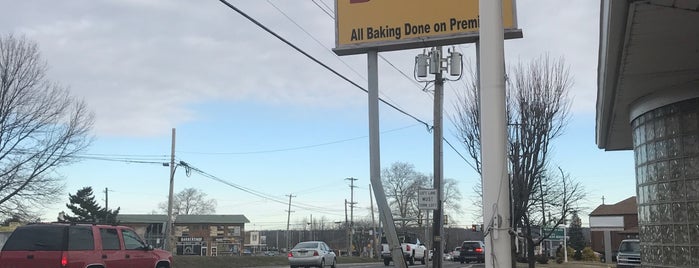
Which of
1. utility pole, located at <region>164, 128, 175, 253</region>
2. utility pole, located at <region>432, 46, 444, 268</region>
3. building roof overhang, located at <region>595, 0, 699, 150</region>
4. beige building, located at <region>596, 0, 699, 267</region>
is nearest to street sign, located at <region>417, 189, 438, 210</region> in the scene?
utility pole, located at <region>432, 46, 444, 268</region>

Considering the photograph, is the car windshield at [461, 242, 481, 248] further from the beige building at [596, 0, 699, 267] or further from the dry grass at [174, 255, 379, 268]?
the beige building at [596, 0, 699, 267]

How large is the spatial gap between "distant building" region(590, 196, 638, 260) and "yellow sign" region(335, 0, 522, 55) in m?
45.9

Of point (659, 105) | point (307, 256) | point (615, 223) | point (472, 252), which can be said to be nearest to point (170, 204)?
point (307, 256)

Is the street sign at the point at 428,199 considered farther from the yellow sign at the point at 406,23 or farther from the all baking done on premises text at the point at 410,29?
the all baking done on premises text at the point at 410,29

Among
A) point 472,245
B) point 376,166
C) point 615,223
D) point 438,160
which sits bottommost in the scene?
point 472,245

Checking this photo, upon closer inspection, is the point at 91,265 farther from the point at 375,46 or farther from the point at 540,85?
the point at 540,85

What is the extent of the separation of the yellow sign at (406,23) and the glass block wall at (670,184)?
14.5ft

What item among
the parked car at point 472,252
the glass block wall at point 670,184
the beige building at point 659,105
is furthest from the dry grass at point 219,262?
the glass block wall at point 670,184

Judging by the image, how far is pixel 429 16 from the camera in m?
15.7

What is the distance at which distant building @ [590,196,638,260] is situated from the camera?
2306 inches

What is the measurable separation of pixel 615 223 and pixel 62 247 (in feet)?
178

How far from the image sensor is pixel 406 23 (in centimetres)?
1577

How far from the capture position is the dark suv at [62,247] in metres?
12.6

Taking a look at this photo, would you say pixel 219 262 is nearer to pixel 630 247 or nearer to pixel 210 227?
pixel 630 247
